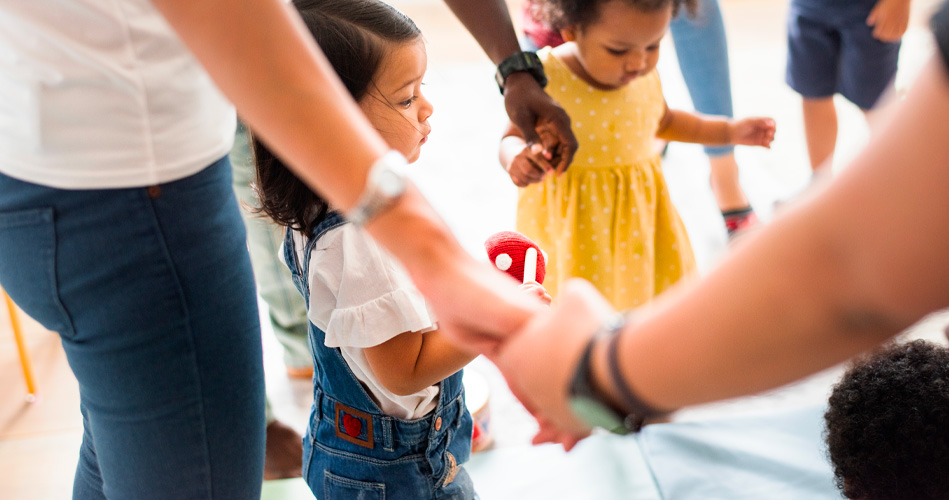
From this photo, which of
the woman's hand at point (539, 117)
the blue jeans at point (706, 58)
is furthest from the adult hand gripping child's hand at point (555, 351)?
the blue jeans at point (706, 58)

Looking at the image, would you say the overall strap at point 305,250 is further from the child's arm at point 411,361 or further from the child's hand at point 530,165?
the child's hand at point 530,165

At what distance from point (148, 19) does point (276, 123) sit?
0.22m

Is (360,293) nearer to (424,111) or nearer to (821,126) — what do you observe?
(424,111)

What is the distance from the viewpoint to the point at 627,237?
4.89 ft

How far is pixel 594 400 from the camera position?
0.50m

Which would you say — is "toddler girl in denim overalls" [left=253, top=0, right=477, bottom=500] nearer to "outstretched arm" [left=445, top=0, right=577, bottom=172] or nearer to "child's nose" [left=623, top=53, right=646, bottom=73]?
"outstretched arm" [left=445, top=0, right=577, bottom=172]

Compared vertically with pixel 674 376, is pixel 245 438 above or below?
below

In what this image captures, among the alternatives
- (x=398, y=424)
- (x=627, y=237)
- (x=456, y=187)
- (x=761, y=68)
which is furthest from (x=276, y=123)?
(x=761, y=68)

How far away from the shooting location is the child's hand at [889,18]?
185cm

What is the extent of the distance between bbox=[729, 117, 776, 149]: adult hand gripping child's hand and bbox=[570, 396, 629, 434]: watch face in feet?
3.70

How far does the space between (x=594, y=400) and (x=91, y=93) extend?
51 cm

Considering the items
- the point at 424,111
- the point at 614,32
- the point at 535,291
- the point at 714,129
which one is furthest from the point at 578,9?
the point at 535,291

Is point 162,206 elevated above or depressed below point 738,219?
above

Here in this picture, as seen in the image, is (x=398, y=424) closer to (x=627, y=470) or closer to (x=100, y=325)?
(x=100, y=325)
